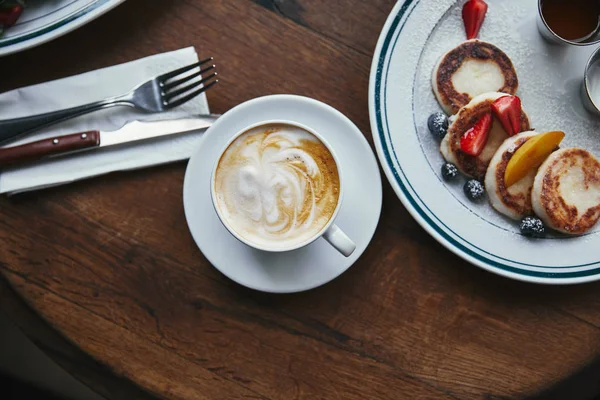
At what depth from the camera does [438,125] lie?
1218 millimetres

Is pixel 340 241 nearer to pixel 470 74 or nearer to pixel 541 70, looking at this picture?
pixel 470 74

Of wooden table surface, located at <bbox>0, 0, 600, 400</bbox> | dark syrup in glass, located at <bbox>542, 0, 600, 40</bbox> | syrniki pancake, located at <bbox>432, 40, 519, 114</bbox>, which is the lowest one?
wooden table surface, located at <bbox>0, 0, 600, 400</bbox>

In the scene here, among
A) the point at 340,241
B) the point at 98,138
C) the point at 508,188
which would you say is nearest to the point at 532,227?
the point at 508,188

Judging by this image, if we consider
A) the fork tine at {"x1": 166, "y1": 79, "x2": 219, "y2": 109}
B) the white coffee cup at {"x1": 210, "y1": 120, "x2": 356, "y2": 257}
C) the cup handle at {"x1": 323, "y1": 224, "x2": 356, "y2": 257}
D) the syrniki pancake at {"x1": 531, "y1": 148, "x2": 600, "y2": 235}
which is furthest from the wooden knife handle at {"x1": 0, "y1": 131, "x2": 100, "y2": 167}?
the syrniki pancake at {"x1": 531, "y1": 148, "x2": 600, "y2": 235}

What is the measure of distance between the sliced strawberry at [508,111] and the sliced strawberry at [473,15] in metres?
0.17

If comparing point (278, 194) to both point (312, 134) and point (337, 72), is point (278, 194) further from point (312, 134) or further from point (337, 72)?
point (337, 72)

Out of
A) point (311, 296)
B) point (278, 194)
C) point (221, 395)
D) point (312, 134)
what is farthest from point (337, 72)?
point (221, 395)

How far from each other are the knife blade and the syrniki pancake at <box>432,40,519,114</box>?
487 mm

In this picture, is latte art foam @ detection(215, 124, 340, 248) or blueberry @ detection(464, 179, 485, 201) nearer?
latte art foam @ detection(215, 124, 340, 248)

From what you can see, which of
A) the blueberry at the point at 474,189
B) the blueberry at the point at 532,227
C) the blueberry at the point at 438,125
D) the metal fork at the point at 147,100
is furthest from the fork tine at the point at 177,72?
the blueberry at the point at 532,227

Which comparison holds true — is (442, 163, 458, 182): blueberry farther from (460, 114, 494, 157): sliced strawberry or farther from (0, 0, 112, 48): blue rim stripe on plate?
(0, 0, 112, 48): blue rim stripe on plate

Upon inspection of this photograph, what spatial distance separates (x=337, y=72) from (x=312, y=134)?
234 mm

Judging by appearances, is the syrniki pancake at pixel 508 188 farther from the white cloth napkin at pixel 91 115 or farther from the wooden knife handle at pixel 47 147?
the wooden knife handle at pixel 47 147

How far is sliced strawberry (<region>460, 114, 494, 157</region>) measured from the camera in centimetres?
121
